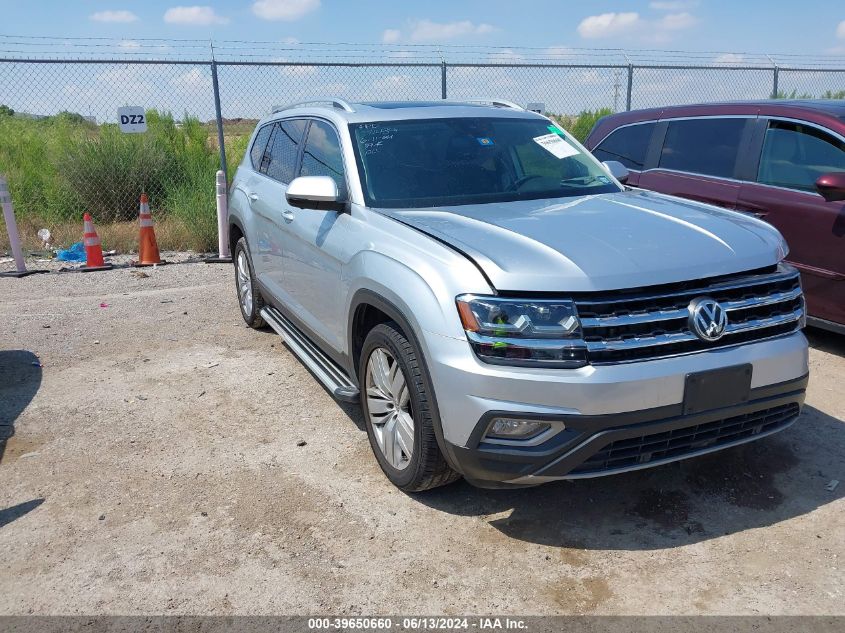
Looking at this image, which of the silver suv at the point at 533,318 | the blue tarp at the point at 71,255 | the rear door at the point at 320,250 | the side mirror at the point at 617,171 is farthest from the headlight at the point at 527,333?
the blue tarp at the point at 71,255

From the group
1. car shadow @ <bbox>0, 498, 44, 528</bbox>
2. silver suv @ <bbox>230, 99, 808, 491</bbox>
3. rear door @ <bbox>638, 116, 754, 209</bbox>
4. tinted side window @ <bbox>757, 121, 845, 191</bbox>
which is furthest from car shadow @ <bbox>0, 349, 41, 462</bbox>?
tinted side window @ <bbox>757, 121, 845, 191</bbox>

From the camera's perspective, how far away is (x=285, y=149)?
536 centimetres

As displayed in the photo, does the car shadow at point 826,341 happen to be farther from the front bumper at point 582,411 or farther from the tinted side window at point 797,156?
the front bumper at point 582,411

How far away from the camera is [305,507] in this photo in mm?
3578

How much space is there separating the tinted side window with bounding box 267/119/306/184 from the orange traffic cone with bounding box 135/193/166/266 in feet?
13.8

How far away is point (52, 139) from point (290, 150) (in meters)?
9.21

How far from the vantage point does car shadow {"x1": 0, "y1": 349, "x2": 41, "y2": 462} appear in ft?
15.2

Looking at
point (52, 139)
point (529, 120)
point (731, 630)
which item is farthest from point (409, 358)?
point (52, 139)

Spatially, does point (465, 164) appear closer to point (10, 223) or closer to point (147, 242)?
point (147, 242)

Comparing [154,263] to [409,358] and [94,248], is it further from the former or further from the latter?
[409,358]

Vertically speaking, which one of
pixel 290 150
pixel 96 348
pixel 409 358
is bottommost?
pixel 96 348

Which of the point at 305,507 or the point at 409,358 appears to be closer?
the point at 409,358

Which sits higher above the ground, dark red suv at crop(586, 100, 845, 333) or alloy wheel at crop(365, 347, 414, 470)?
dark red suv at crop(586, 100, 845, 333)

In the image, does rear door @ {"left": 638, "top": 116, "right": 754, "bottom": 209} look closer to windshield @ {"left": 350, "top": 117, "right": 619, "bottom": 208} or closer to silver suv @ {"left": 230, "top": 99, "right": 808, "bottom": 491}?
windshield @ {"left": 350, "top": 117, "right": 619, "bottom": 208}
